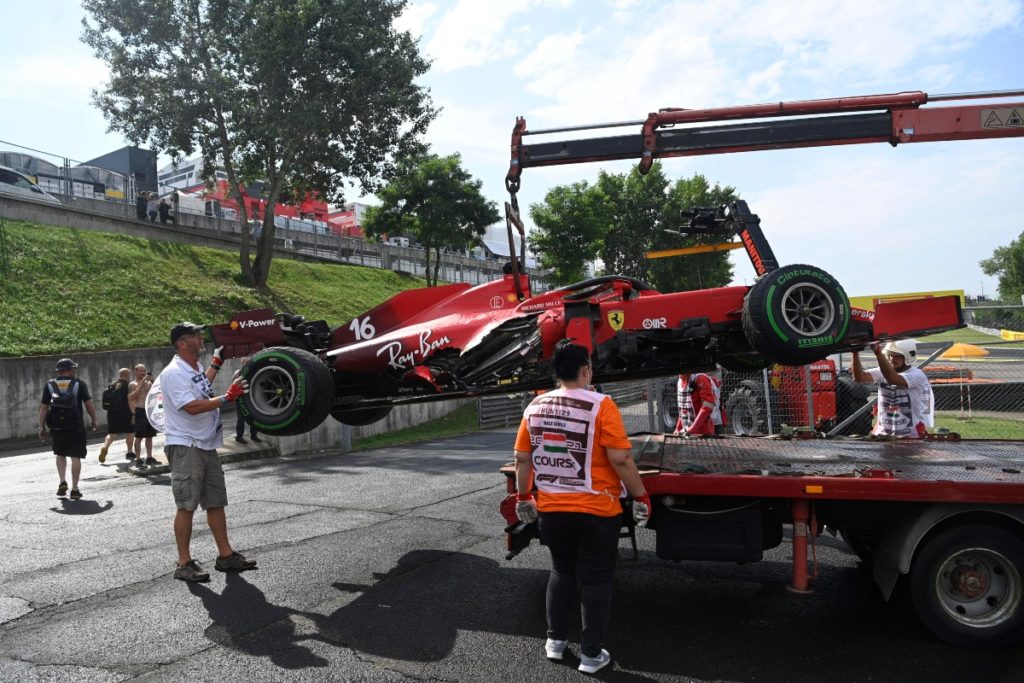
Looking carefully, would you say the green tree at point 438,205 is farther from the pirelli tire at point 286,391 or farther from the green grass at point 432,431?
the pirelli tire at point 286,391

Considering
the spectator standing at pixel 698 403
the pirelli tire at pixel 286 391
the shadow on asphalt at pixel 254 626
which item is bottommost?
the shadow on asphalt at pixel 254 626

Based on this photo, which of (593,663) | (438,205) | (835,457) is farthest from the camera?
(438,205)

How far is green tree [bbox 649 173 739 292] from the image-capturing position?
27.9 metres

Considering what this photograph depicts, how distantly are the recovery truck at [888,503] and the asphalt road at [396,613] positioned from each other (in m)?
0.29

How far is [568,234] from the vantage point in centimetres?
2477

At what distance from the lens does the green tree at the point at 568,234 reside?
967 inches

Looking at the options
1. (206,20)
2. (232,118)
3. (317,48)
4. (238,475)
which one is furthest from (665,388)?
(206,20)

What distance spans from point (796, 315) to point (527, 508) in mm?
2554

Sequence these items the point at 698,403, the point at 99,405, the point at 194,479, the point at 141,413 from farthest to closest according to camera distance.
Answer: the point at 99,405 < the point at 141,413 < the point at 698,403 < the point at 194,479

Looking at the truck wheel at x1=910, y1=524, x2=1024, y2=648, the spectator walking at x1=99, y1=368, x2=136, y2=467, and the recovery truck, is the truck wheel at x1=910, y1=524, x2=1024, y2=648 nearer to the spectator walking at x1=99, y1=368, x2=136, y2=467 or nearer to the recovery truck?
the recovery truck

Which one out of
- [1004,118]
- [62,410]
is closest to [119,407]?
[62,410]

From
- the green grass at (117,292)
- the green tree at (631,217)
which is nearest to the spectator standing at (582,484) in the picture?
the green grass at (117,292)

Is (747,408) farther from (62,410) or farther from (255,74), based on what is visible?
(255,74)

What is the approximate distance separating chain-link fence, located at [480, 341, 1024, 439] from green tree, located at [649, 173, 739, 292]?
10882 millimetres
